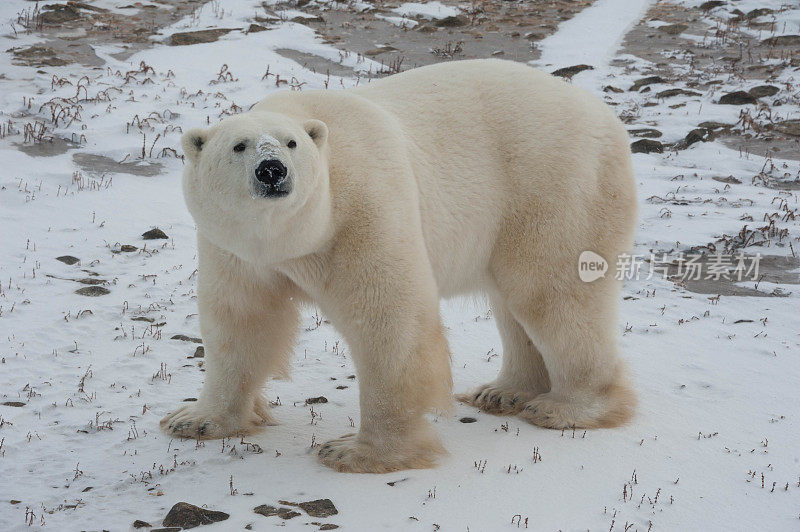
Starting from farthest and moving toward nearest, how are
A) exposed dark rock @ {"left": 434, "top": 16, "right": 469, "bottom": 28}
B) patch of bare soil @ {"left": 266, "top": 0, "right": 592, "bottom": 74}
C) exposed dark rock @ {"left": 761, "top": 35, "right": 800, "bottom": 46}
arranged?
exposed dark rock @ {"left": 434, "top": 16, "right": 469, "bottom": 28}, exposed dark rock @ {"left": 761, "top": 35, "right": 800, "bottom": 46}, patch of bare soil @ {"left": 266, "top": 0, "right": 592, "bottom": 74}

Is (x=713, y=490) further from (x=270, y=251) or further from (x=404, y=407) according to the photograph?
(x=270, y=251)

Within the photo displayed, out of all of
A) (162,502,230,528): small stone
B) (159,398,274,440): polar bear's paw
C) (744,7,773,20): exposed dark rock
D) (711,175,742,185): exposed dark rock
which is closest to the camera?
(162,502,230,528): small stone

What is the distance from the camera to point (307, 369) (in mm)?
5602

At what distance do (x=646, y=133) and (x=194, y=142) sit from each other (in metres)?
8.97

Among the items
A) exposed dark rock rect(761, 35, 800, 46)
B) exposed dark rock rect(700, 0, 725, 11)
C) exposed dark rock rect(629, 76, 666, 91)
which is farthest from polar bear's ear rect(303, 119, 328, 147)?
exposed dark rock rect(700, 0, 725, 11)

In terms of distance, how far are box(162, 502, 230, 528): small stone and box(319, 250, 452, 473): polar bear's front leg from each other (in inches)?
28.7

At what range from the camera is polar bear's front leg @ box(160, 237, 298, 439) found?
419cm

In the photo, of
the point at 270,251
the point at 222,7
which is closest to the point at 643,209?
the point at 270,251

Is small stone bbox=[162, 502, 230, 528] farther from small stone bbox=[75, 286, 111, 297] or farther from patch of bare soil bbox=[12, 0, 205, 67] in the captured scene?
patch of bare soil bbox=[12, 0, 205, 67]

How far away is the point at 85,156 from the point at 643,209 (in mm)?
6363

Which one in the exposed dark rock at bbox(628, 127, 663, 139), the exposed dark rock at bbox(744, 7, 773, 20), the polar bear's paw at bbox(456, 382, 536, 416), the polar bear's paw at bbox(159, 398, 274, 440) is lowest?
the polar bear's paw at bbox(456, 382, 536, 416)

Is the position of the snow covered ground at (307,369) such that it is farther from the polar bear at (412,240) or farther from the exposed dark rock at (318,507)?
the polar bear at (412,240)

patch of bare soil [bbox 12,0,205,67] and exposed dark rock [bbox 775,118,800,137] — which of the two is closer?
exposed dark rock [bbox 775,118,800,137]

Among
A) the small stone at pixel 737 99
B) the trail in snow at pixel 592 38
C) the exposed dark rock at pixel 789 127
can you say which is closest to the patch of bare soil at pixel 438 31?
the trail in snow at pixel 592 38
